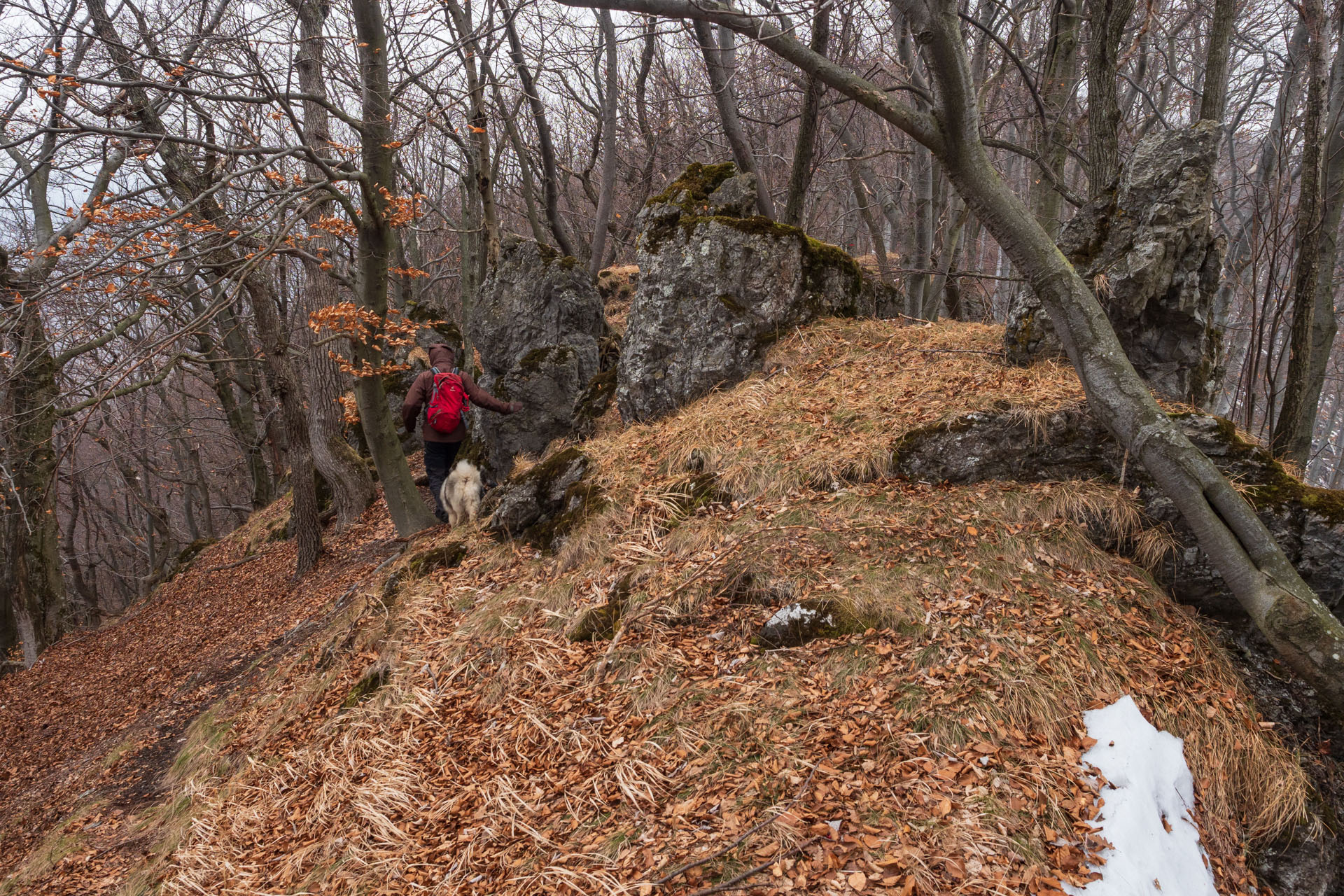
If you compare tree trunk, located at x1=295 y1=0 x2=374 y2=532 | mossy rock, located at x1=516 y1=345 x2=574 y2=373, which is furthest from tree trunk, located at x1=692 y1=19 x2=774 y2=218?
tree trunk, located at x1=295 y1=0 x2=374 y2=532

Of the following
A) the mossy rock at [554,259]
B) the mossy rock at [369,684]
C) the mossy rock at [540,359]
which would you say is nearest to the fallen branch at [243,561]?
the mossy rock at [540,359]

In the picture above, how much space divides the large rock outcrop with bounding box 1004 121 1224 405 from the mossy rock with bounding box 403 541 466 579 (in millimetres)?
4939

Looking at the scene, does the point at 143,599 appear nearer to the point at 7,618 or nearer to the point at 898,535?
the point at 7,618

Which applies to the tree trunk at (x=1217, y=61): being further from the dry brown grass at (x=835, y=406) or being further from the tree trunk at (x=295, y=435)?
the tree trunk at (x=295, y=435)

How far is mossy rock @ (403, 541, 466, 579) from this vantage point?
5648mm

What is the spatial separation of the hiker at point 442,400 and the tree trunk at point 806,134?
3.78m

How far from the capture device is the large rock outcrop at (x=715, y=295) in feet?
21.1

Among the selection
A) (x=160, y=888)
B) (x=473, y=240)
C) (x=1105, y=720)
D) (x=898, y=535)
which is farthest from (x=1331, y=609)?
(x=473, y=240)

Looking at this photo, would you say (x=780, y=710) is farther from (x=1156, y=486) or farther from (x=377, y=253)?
(x=377, y=253)

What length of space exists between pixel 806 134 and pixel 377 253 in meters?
4.70

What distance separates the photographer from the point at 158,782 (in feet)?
16.1

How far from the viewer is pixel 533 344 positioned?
845 centimetres

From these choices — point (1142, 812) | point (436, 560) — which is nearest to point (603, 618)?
point (436, 560)

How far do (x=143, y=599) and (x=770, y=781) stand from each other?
45.3 feet
